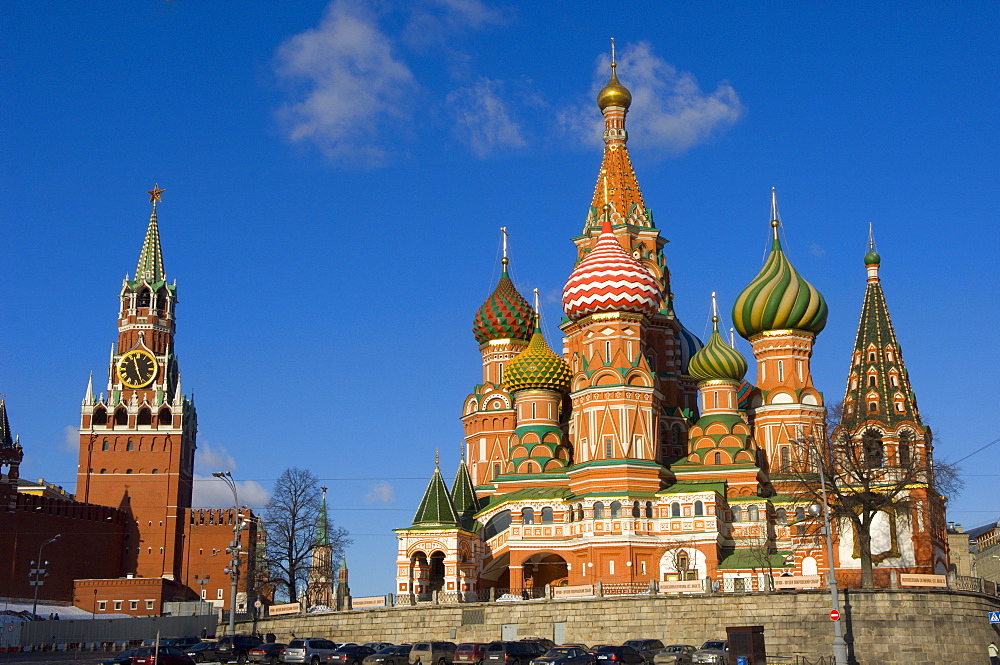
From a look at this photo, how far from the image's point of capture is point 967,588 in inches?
1927

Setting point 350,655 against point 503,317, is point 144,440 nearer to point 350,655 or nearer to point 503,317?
point 503,317

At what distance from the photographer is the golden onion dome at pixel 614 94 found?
75250 millimetres

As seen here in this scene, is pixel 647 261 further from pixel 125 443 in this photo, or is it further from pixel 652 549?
pixel 125 443

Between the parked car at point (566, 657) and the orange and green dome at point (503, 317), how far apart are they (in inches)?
1474

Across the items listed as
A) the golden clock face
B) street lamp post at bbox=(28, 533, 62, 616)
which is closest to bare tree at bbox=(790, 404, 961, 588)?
street lamp post at bbox=(28, 533, 62, 616)

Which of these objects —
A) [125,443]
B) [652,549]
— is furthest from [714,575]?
[125,443]

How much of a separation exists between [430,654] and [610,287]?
25561mm

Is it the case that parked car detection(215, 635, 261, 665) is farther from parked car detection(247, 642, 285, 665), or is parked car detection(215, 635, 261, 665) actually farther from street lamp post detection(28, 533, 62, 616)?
street lamp post detection(28, 533, 62, 616)

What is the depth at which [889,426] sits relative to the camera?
60.3 metres

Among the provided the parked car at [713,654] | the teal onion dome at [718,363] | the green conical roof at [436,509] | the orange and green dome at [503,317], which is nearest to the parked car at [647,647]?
the parked car at [713,654]

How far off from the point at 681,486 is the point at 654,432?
3.05 metres

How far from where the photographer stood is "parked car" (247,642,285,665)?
41219 mm

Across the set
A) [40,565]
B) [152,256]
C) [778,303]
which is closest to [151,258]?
[152,256]

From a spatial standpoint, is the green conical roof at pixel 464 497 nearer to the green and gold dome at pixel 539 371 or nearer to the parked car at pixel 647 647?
the green and gold dome at pixel 539 371
